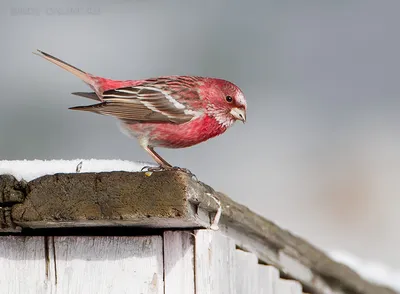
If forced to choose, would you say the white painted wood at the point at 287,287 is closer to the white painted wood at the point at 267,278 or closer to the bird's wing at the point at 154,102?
the white painted wood at the point at 267,278

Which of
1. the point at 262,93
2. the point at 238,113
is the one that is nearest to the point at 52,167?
the point at 238,113

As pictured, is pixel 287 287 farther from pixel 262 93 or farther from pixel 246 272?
pixel 262 93

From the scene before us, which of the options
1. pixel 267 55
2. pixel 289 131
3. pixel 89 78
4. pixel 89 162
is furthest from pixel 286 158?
pixel 89 162

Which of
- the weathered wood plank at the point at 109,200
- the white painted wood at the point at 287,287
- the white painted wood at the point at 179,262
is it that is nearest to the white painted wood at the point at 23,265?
the weathered wood plank at the point at 109,200

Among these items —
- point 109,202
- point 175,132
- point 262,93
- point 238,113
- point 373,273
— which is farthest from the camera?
point 262,93

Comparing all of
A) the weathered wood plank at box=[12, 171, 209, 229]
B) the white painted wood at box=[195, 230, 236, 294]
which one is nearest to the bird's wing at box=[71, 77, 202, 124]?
the white painted wood at box=[195, 230, 236, 294]

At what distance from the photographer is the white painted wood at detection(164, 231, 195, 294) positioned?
15.2ft

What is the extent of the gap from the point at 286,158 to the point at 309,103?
0.89 meters

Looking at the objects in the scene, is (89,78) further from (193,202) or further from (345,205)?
(345,205)

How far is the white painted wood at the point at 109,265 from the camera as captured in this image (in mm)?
4637

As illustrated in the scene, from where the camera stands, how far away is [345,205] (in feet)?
32.6

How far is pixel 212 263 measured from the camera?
473 cm

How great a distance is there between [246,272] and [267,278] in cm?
32

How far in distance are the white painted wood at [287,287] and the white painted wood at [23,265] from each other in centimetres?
134
